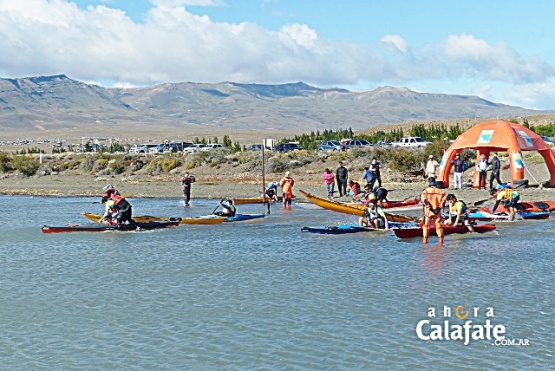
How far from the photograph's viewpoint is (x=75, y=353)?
1164 cm

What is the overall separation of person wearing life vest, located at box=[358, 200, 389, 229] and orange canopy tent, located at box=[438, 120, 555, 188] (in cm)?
1139

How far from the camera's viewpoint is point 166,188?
45219 mm

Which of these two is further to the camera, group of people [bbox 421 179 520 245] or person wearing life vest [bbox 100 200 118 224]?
person wearing life vest [bbox 100 200 118 224]

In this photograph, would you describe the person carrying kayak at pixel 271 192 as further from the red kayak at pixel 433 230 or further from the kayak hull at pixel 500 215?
the red kayak at pixel 433 230

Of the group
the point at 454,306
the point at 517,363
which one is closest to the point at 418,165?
the point at 454,306

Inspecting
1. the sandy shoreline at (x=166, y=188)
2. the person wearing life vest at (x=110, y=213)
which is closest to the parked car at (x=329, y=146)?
the sandy shoreline at (x=166, y=188)

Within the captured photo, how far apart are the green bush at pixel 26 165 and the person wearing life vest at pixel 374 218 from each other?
43852 mm

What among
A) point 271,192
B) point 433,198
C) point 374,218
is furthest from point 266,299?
point 271,192

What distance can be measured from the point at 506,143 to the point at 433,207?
45.7 feet

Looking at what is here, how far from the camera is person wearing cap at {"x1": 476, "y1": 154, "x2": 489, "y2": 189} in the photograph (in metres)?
34.4

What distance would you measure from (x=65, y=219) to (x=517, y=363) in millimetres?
22522

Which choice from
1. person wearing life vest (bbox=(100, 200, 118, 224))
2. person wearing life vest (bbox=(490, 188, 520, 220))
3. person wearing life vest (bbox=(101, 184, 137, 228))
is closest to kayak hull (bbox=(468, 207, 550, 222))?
person wearing life vest (bbox=(490, 188, 520, 220))

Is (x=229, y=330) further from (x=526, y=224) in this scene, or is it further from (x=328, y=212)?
(x=328, y=212)

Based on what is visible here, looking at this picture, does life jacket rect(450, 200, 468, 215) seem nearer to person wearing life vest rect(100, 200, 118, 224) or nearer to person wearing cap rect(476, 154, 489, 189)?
person wearing life vest rect(100, 200, 118, 224)
